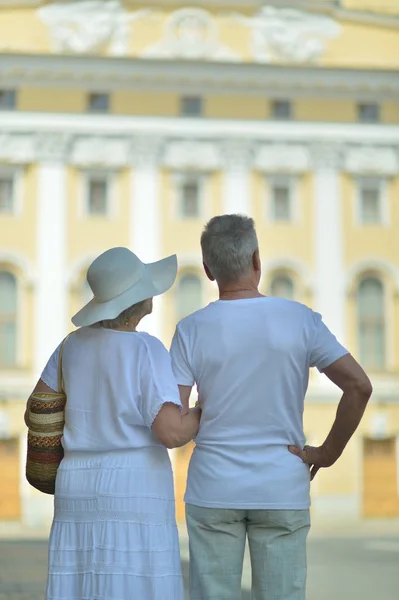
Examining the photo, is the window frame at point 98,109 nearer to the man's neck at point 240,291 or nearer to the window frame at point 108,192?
the window frame at point 108,192

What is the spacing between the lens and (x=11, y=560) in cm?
1025

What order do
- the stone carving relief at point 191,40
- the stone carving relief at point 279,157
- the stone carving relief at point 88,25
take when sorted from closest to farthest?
the stone carving relief at point 88,25 < the stone carving relief at point 191,40 < the stone carving relief at point 279,157

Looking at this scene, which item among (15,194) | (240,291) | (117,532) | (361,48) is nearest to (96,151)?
(15,194)

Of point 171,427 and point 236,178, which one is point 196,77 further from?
point 171,427

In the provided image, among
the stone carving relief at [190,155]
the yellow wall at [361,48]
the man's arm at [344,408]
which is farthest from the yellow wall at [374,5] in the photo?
the man's arm at [344,408]

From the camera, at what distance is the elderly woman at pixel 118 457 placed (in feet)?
8.23

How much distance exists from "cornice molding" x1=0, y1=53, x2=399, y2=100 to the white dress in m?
15.4

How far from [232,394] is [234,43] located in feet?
53.0

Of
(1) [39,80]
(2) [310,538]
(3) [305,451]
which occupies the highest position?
(1) [39,80]

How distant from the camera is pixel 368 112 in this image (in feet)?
60.1

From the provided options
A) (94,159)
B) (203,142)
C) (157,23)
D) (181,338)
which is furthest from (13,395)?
(181,338)

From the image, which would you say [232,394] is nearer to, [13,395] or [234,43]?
[13,395]

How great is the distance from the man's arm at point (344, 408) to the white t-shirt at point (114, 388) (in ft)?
1.08

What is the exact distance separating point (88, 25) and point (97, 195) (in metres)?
2.71
